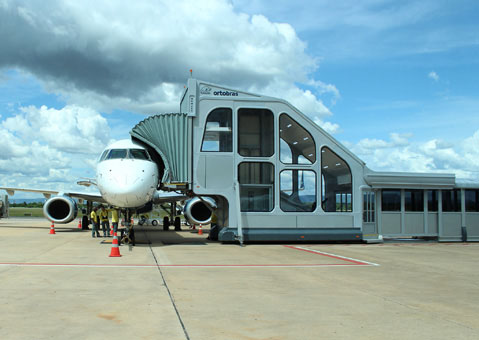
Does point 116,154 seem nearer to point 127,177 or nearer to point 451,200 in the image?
point 127,177

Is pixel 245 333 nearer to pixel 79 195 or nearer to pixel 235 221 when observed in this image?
pixel 235 221

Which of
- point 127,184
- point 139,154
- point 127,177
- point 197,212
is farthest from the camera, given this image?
point 197,212

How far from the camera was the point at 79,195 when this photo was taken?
82.7 feet

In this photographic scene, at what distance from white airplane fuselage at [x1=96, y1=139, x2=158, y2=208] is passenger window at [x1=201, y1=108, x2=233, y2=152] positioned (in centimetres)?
236

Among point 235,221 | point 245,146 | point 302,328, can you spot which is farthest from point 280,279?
point 245,146

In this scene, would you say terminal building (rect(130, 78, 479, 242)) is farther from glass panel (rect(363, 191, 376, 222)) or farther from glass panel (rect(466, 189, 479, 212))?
glass panel (rect(466, 189, 479, 212))

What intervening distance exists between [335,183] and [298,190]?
5.63 ft

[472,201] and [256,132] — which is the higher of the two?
[256,132]

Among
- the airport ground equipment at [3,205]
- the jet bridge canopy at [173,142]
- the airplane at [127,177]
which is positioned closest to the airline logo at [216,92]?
the jet bridge canopy at [173,142]

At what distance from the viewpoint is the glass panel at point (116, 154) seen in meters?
16.0

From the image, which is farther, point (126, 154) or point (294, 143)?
point (294, 143)

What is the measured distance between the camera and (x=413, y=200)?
747 inches

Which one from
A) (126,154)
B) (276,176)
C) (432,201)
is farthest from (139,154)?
(432,201)

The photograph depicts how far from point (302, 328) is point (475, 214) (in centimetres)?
1715
